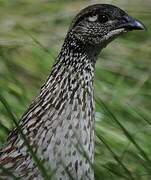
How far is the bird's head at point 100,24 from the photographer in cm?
529

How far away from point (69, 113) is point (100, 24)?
64 centimetres

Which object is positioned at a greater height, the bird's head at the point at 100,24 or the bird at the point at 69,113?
the bird's head at the point at 100,24

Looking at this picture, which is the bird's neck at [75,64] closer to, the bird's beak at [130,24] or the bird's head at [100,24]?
the bird's head at [100,24]

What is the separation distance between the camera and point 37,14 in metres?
8.36

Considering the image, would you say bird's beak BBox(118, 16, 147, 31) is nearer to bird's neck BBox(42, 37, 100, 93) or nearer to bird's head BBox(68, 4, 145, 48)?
bird's head BBox(68, 4, 145, 48)

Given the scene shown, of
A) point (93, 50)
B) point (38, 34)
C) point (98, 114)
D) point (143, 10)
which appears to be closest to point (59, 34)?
point (38, 34)

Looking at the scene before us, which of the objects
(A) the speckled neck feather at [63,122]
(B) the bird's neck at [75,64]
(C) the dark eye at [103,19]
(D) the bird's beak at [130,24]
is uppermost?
(C) the dark eye at [103,19]

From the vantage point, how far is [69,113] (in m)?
4.95

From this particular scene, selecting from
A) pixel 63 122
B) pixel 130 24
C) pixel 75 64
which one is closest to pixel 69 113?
pixel 63 122

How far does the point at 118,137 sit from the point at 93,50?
54.5 inches

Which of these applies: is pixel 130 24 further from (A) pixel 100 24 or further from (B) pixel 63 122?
(B) pixel 63 122

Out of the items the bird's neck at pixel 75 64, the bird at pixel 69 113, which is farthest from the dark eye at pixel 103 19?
the bird's neck at pixel 75 64

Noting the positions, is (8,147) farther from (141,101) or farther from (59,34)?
(59,34)

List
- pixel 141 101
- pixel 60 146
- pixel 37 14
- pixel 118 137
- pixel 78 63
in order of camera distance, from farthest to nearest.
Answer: pixel 37 14
pixel 141 101
pixel 118 137
pixel 78 63
pixel 60 146
